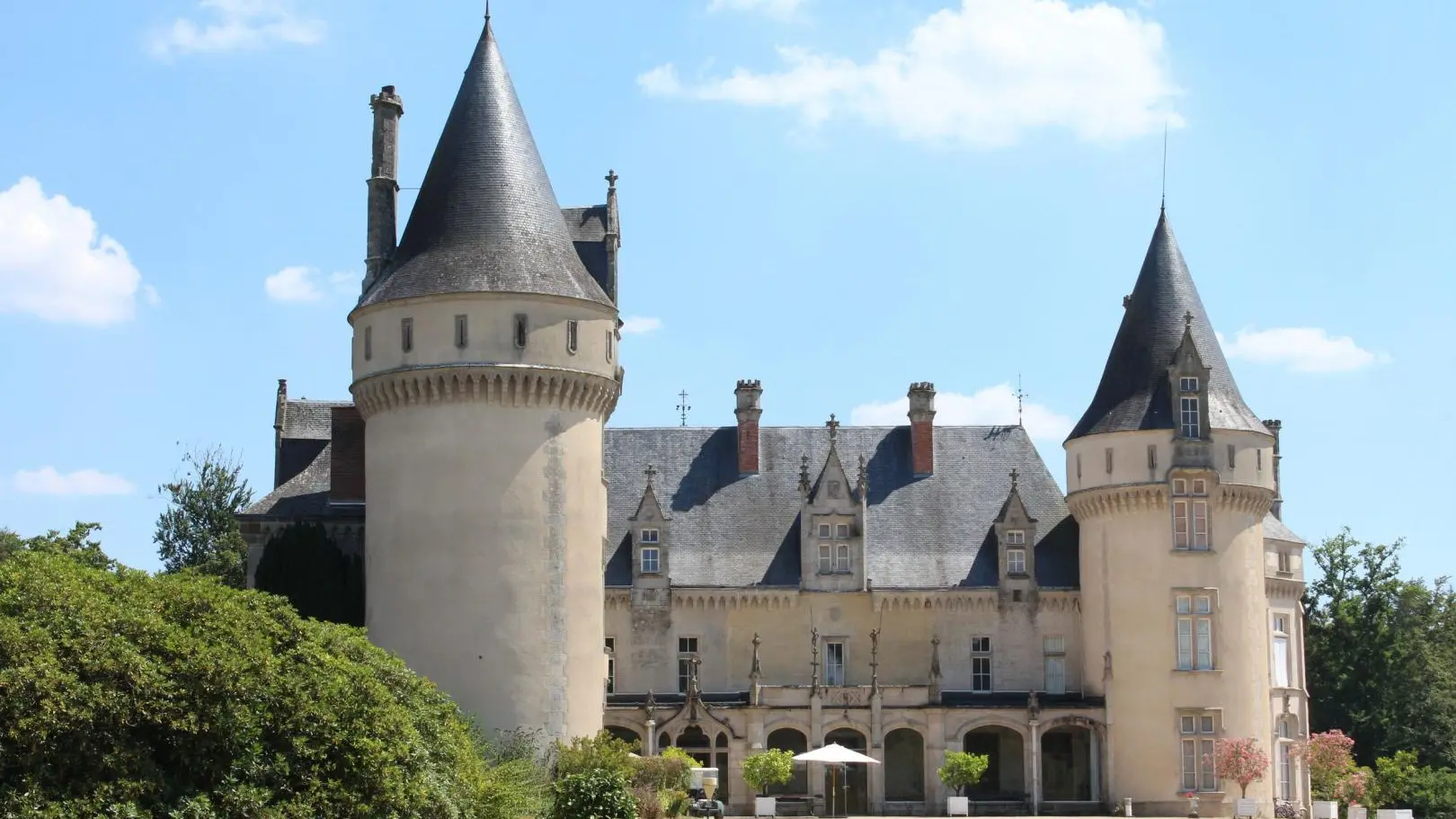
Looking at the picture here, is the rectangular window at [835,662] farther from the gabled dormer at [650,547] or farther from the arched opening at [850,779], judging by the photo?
the gabled dormer at [650,547]

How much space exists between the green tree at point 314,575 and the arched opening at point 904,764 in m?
14.0

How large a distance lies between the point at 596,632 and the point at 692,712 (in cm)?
667

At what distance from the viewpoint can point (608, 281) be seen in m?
43.9

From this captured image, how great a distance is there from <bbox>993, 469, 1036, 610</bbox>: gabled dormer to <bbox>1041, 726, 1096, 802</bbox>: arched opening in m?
3.30

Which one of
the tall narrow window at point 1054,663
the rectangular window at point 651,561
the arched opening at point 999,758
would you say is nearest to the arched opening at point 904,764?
the arched opening at point 999,758

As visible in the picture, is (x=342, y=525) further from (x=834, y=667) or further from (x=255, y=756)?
(x=255, y=756)

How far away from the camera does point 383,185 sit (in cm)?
4366

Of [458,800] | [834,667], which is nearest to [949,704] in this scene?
[834,667]

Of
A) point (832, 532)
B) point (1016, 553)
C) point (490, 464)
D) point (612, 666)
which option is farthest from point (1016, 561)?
point (490, 464)

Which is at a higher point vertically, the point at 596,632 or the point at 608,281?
the point at 608,281

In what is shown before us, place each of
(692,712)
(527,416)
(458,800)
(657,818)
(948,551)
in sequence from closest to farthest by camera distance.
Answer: (458,800)
(657,818)
(527,416)
(692,712)
(948,551)

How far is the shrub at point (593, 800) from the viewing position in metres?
32.9

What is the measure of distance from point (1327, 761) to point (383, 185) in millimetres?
27697

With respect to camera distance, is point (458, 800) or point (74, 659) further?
point (458, 800)
